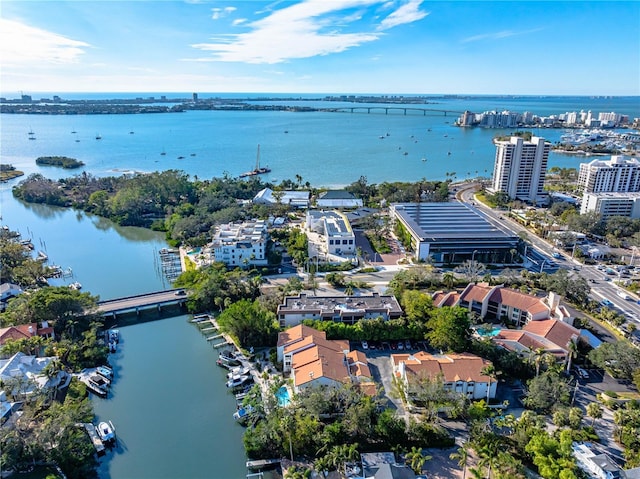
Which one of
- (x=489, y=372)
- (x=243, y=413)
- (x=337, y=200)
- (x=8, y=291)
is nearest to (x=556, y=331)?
(x=489, y=372)

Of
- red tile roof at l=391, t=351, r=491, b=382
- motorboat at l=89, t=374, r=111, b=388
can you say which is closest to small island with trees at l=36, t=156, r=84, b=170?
motorboat at l=89, t=374, r=111, b=388

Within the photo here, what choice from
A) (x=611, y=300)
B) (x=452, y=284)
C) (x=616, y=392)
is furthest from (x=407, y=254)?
(x=616, y=392)

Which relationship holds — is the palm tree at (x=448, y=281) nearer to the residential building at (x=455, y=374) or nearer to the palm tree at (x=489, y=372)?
the residential building at (x=455, y=374)

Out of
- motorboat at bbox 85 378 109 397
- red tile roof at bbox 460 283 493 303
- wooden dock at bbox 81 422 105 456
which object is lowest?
wooden dock at bbox 81 422 105 456

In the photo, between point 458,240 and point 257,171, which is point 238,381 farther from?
point 257,171

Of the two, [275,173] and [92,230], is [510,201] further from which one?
[92,230]

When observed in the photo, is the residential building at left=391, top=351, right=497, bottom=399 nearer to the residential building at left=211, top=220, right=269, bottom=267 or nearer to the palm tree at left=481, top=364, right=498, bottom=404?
the palm tree at left=481, top=364, right=498, bottom=404
